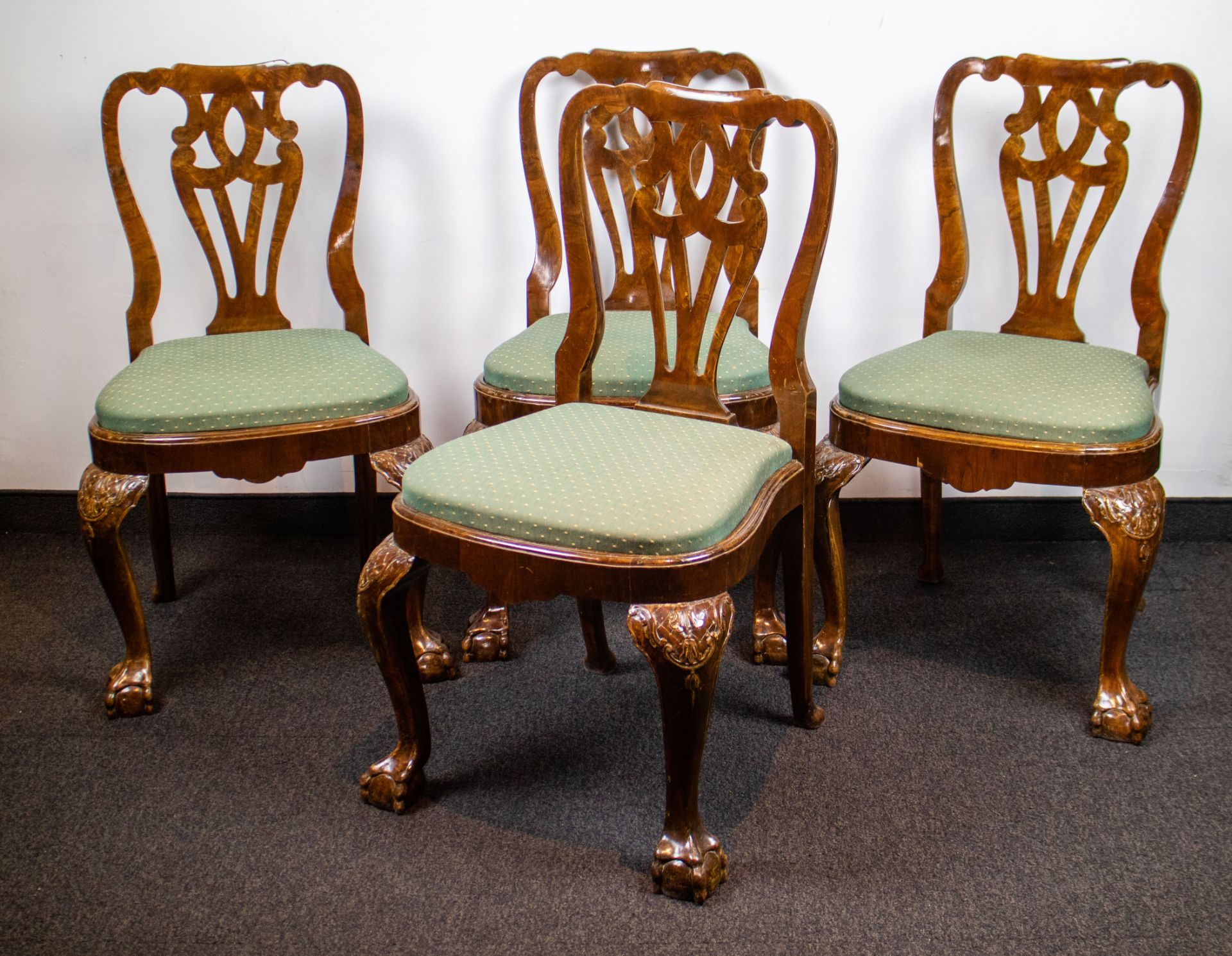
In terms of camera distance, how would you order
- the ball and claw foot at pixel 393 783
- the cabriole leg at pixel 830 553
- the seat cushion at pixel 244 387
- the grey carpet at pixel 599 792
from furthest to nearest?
the cabriole leg at pixel 830 553 → the seat cushion at pixel 244 387 → the ball and claw foot at pixel 393 783 → the grey carpet at pixel 599 792

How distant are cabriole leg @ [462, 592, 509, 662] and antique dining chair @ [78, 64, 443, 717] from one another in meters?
0.08

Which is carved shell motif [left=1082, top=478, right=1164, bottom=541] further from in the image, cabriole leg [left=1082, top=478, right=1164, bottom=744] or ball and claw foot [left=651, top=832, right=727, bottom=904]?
ball and claw foot [left=651, top=832, right=727, bottom=904]

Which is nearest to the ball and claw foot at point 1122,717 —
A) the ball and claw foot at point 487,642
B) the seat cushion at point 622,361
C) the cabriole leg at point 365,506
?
the seat cushion at point 622,361

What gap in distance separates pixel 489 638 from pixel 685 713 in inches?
31.1

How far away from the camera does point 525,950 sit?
55.6 inches

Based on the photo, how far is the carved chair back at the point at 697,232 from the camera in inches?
60.5

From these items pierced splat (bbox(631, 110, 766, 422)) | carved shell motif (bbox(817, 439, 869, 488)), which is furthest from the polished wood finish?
pierced splat (bbox(631, 110, 766, 422))

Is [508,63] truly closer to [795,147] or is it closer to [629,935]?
[795,147]

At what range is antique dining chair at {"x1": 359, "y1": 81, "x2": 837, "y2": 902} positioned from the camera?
4.50ft

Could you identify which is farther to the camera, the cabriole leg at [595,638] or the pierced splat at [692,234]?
the cabriole leg at [595,638]

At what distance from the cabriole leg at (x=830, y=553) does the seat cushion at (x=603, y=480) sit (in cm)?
30

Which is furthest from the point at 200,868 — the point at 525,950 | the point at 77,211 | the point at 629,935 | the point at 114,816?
the point at 77,211

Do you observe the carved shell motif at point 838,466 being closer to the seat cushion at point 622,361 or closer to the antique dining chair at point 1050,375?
the antique dining chair at point 1050,375

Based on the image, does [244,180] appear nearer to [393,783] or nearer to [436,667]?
[436,667]
